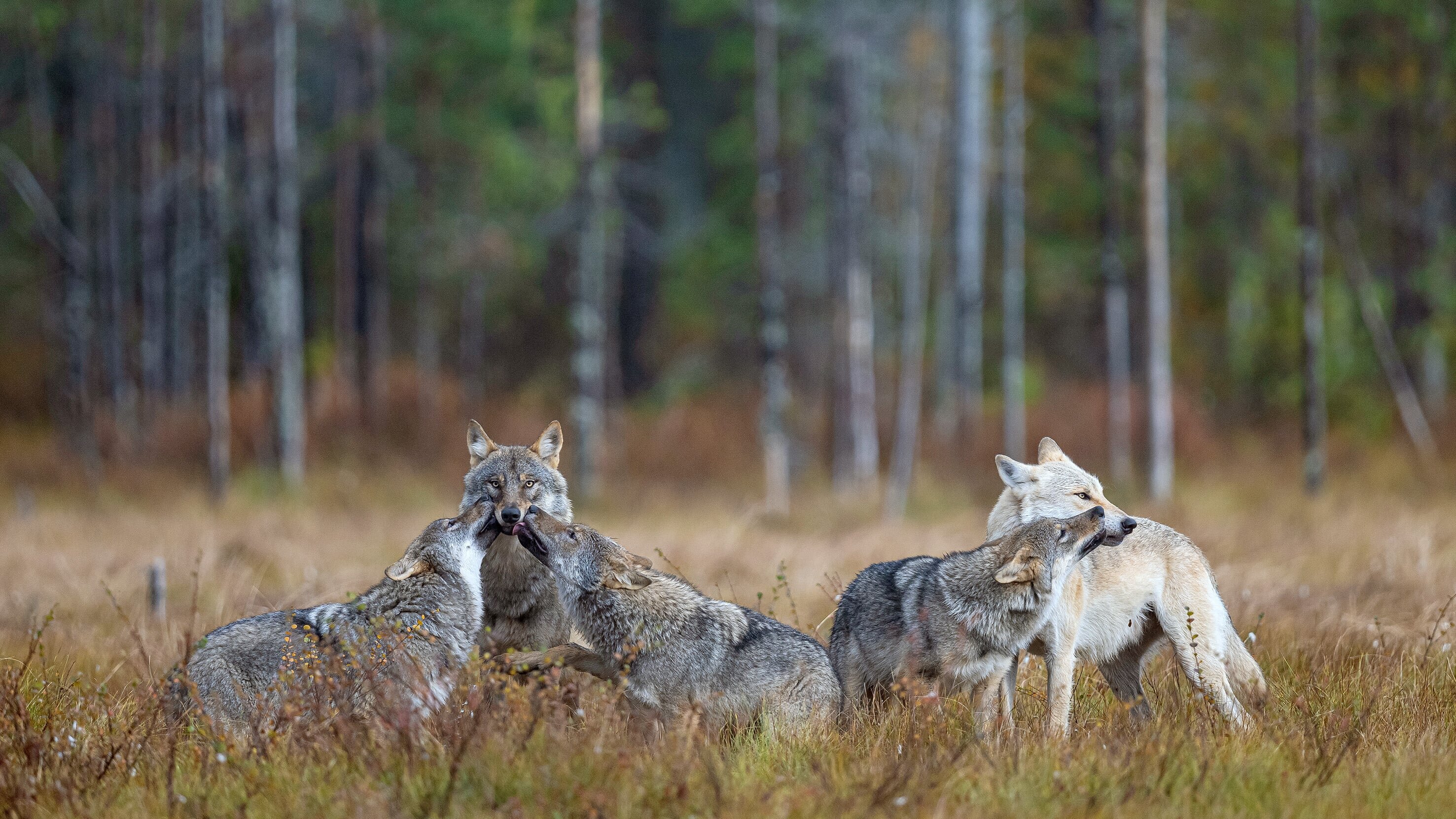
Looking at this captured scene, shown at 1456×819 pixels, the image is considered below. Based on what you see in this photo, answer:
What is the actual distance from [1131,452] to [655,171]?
12532mm

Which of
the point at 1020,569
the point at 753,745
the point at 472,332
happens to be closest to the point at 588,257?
the point at 472,332

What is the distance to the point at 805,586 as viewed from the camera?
9883mm

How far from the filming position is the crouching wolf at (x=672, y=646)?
18.5ft

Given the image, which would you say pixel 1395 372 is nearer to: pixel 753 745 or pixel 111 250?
pixel 753 745

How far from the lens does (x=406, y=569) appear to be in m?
5.96

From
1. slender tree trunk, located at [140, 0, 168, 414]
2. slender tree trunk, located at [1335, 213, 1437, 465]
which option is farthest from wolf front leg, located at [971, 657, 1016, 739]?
slender tree trunk, located at [140, 0, 168, 414]

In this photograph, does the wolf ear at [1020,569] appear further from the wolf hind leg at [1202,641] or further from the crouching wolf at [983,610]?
the wolf hind leg at [1202,641]

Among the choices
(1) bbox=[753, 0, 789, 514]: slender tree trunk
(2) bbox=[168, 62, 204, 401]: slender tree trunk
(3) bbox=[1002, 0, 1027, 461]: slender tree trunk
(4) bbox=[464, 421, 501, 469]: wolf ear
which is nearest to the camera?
(4) bbox=[464, 421, 501, 469]: wolf ear

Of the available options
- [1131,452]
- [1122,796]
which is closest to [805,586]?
[1122,796]

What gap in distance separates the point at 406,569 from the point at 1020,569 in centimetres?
298

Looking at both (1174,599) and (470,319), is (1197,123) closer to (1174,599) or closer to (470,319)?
(470,319)

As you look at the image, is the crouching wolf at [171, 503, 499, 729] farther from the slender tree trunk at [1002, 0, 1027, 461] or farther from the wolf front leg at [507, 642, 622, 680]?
the slender tree trunk at [1002, 0, 1027, 461]

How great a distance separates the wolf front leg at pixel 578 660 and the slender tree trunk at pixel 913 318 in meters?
9.16

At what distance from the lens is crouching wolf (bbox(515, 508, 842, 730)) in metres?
5.65
